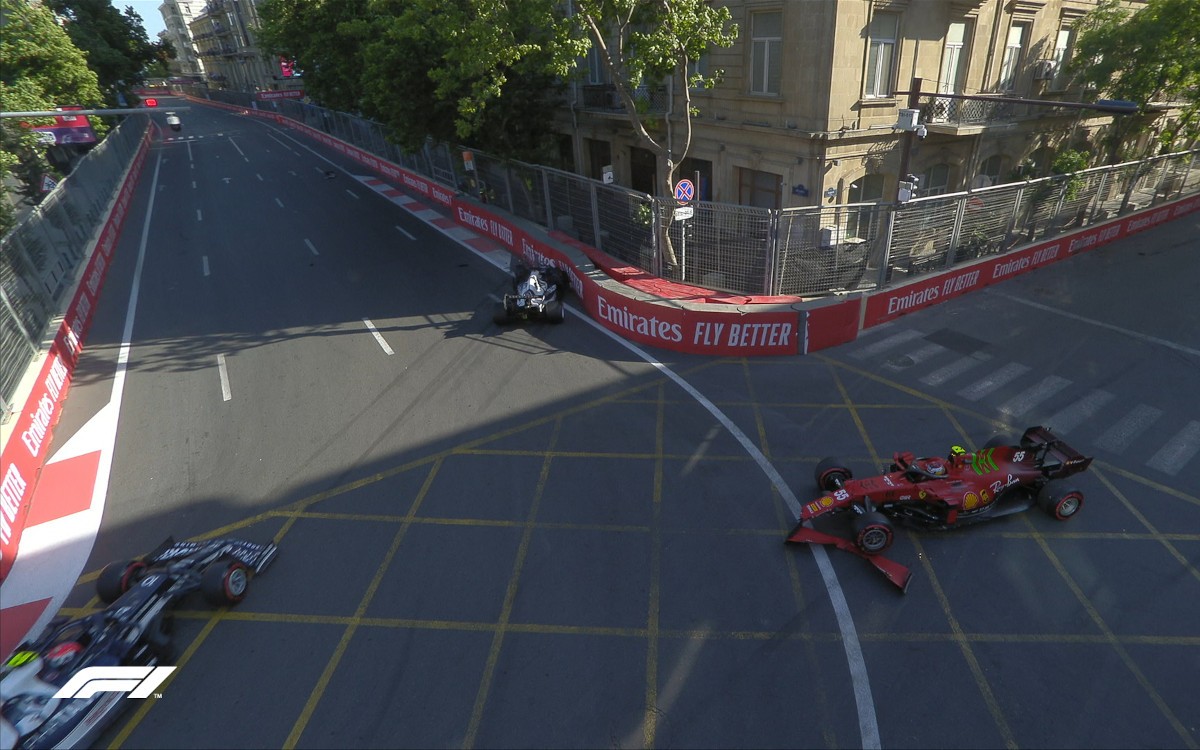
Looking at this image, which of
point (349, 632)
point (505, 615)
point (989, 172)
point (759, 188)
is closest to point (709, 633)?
point (505, 615)

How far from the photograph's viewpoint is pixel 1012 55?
18.7m

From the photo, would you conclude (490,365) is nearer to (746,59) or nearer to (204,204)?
(746,59)

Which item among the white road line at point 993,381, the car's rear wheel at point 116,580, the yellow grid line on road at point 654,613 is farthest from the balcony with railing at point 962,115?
the car's rear wheel at point 116,580

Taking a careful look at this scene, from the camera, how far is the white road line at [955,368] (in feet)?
38.1

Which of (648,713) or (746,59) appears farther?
(746,59)

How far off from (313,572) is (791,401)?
8320 millimetres

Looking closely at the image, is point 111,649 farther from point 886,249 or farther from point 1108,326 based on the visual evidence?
point 1108,326

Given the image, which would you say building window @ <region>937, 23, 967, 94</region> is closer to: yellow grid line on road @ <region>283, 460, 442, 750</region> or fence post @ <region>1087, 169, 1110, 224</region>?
fence post @ <region>1087, 169, 1110, 224</region>

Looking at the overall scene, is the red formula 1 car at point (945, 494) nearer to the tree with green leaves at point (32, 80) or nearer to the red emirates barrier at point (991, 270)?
the red emirates barrier at point (991, 270)

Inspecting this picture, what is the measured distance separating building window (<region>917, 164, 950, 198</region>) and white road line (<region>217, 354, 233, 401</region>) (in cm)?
1978

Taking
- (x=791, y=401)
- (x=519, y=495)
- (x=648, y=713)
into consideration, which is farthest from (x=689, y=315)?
(x=648, y=713)

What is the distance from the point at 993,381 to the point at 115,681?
14.1m

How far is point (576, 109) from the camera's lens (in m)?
23.0

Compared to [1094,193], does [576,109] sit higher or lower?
higher
